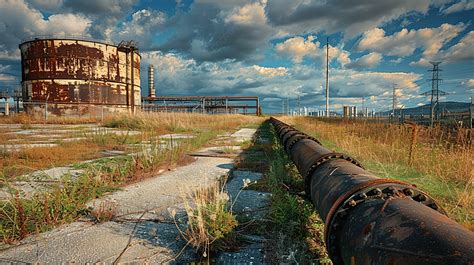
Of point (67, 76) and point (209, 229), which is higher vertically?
point (67, 76)

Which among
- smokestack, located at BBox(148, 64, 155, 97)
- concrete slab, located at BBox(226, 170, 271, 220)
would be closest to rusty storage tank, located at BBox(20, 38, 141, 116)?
smokestack, located at BBox(148, 64, 155, 97)

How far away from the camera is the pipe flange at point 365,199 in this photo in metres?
1.38

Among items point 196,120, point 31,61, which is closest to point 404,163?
point 196,120

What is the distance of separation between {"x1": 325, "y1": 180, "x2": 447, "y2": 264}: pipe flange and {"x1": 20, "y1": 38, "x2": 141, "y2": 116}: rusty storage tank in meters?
27.0

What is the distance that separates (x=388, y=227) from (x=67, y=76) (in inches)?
1136

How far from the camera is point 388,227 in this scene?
1.12 metres

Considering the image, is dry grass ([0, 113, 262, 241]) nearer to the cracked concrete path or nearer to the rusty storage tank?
the cracked concrete path

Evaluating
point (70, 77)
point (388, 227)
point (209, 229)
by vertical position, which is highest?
point (70, 77)

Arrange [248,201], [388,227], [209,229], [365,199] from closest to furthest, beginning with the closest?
[388,227], [365,199], [209,229], [248,201]

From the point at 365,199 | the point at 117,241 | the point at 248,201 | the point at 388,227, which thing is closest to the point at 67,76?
the point at 248,201

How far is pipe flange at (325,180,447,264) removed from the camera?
138 cm

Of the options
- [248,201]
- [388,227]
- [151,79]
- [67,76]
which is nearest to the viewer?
[388,227]

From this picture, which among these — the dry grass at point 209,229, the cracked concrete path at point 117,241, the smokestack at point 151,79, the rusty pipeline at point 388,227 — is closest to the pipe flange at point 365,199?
the rusty pipeline at point 388,227

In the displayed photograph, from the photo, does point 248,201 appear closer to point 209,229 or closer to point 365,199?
point 209,229
